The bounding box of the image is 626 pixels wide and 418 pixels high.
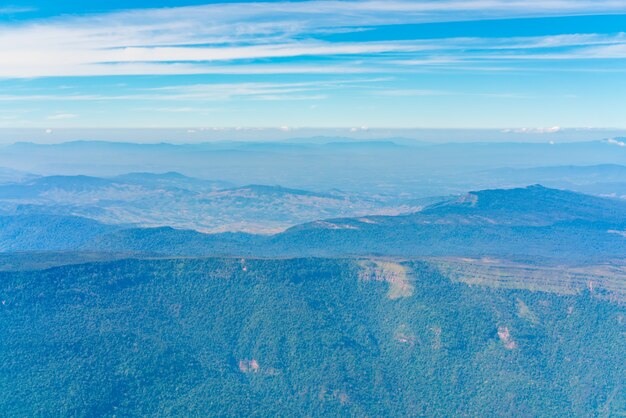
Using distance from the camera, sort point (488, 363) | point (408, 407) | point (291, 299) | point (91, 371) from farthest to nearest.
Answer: point (291, 299)
point (488, 363)
point (408, 407)
point (91, 371)

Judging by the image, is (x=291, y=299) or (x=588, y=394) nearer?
(x=588, y=394)

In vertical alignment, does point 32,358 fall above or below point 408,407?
above

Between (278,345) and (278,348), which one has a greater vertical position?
(278,345)

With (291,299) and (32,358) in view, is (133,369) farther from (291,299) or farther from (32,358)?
(291,299)

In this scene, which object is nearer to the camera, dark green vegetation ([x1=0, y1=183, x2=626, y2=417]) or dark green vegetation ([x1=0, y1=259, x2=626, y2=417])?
dark green vegetation ([x1=0, y1=259, x2=626, y2=417])

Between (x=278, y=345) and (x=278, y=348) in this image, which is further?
(x=278, y=345)

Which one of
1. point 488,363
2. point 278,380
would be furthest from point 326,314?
point 488,363

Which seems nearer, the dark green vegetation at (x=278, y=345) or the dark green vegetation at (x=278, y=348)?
the dark green vegetation at (x=278, y=348)

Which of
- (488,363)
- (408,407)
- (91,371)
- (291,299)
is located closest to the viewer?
(91,371)
